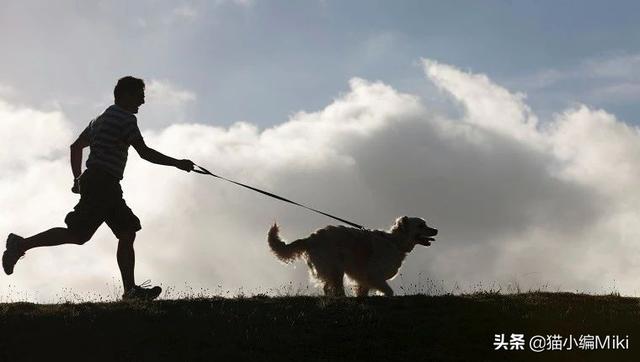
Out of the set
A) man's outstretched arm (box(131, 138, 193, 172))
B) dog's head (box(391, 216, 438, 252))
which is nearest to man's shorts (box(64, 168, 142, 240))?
man's outstretched arm (box(131, 138, 193, 172))

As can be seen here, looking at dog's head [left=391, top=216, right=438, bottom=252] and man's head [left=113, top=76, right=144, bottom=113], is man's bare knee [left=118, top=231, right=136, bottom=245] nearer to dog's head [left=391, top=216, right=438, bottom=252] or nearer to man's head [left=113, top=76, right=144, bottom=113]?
man's head [left=113, top=76, right=144, bottom=113]

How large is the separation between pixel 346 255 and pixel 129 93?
15.7ft

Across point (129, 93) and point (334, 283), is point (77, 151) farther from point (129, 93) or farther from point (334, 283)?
point (334, 283)

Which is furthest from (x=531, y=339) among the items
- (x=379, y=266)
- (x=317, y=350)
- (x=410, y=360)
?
(x=379, y=266)

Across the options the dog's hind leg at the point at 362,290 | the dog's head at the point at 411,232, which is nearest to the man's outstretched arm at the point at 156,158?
the dog's hind leg at the point at 362,290

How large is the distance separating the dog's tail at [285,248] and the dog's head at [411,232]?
1657mm

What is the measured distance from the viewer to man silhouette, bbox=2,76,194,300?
30.5ft

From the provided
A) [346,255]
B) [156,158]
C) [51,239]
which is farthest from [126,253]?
[346,255]

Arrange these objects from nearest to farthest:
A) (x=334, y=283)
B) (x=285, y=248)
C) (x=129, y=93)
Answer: (x=129, y=93) < (x=334, y=283) < (x=285, y=248)

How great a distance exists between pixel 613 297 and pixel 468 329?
3724 millimetres

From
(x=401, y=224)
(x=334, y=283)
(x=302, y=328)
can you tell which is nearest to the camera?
(x=302, y=328)

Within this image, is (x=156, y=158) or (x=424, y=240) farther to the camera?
(x=424, y=240)

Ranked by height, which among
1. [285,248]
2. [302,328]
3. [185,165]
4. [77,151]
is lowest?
[302,328]

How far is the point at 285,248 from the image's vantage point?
43.4 feet
